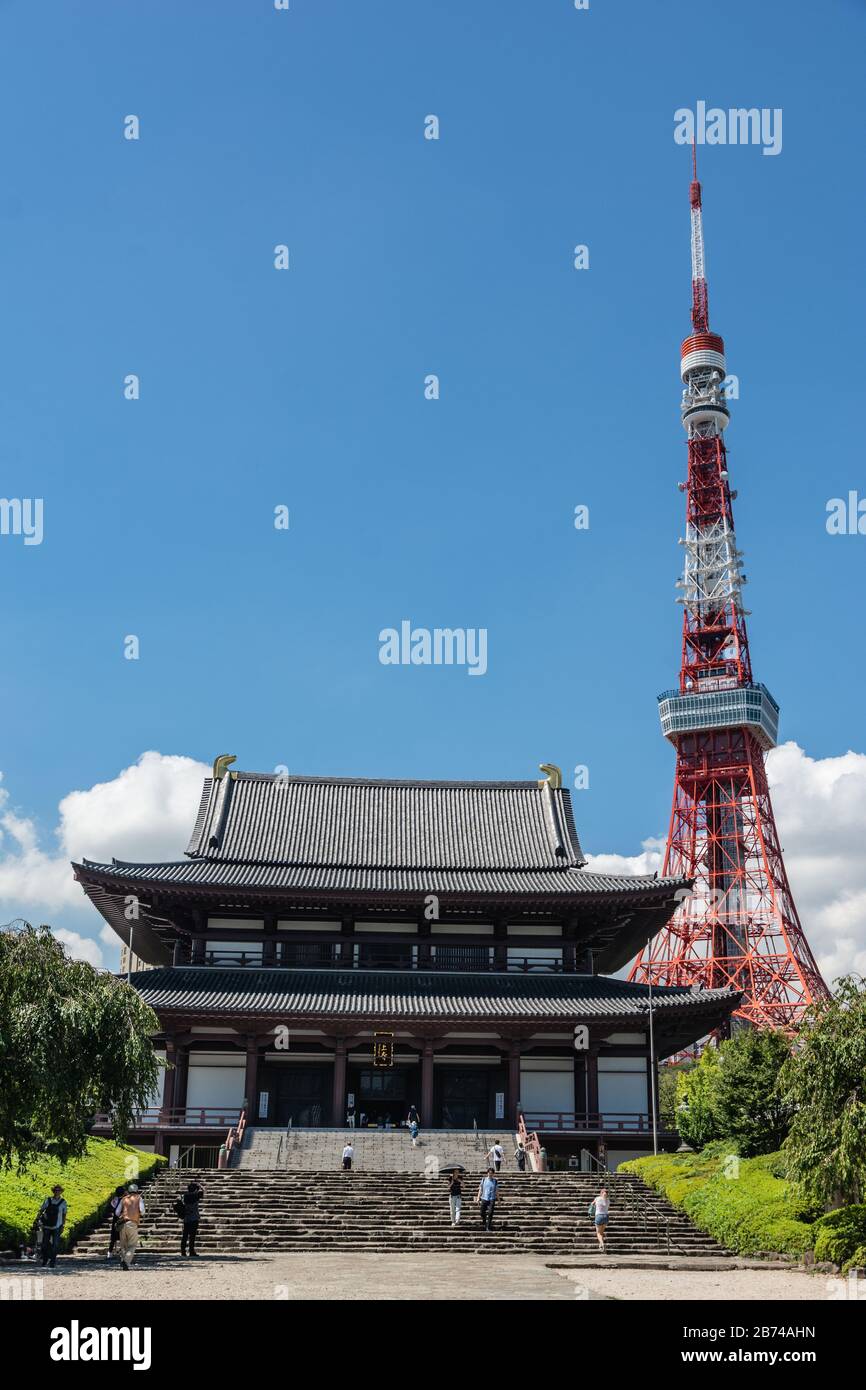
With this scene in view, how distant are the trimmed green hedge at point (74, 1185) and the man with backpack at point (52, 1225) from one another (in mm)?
1071

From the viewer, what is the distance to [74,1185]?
3141 centimetres

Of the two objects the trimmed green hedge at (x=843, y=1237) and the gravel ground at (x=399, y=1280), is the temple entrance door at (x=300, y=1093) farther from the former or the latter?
the trimmed green hedge at (x=843, y=1237)

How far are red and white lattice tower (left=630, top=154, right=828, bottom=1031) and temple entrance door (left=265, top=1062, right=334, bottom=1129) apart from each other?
5039 centimetres

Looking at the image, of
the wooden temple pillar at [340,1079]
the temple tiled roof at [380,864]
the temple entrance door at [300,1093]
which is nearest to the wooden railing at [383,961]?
the temple tiled roof at [380,864]

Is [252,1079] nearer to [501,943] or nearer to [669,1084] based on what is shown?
[501,943]

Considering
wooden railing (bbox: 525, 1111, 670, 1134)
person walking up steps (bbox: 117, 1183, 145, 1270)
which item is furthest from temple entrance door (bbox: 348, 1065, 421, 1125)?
person walking up steps (bbox: 117, 1183, 145, 1270)

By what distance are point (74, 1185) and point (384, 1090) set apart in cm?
1757

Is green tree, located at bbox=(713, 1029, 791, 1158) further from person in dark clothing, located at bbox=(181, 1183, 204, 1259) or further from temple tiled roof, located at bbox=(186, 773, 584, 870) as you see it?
temple tiled roof, located at bbox=(186, 773, 584, 870)

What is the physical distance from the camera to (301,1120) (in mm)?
45906

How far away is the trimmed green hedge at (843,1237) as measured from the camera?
81.4 feet

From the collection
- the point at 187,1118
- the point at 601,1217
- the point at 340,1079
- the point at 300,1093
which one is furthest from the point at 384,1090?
the point at 601,1217

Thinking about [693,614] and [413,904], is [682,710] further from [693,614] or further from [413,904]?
[413,904]

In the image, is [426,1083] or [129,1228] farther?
[426,1083]

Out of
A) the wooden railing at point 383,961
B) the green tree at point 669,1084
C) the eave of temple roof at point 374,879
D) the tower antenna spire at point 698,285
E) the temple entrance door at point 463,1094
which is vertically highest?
the tower antenna spire at point 698,285
